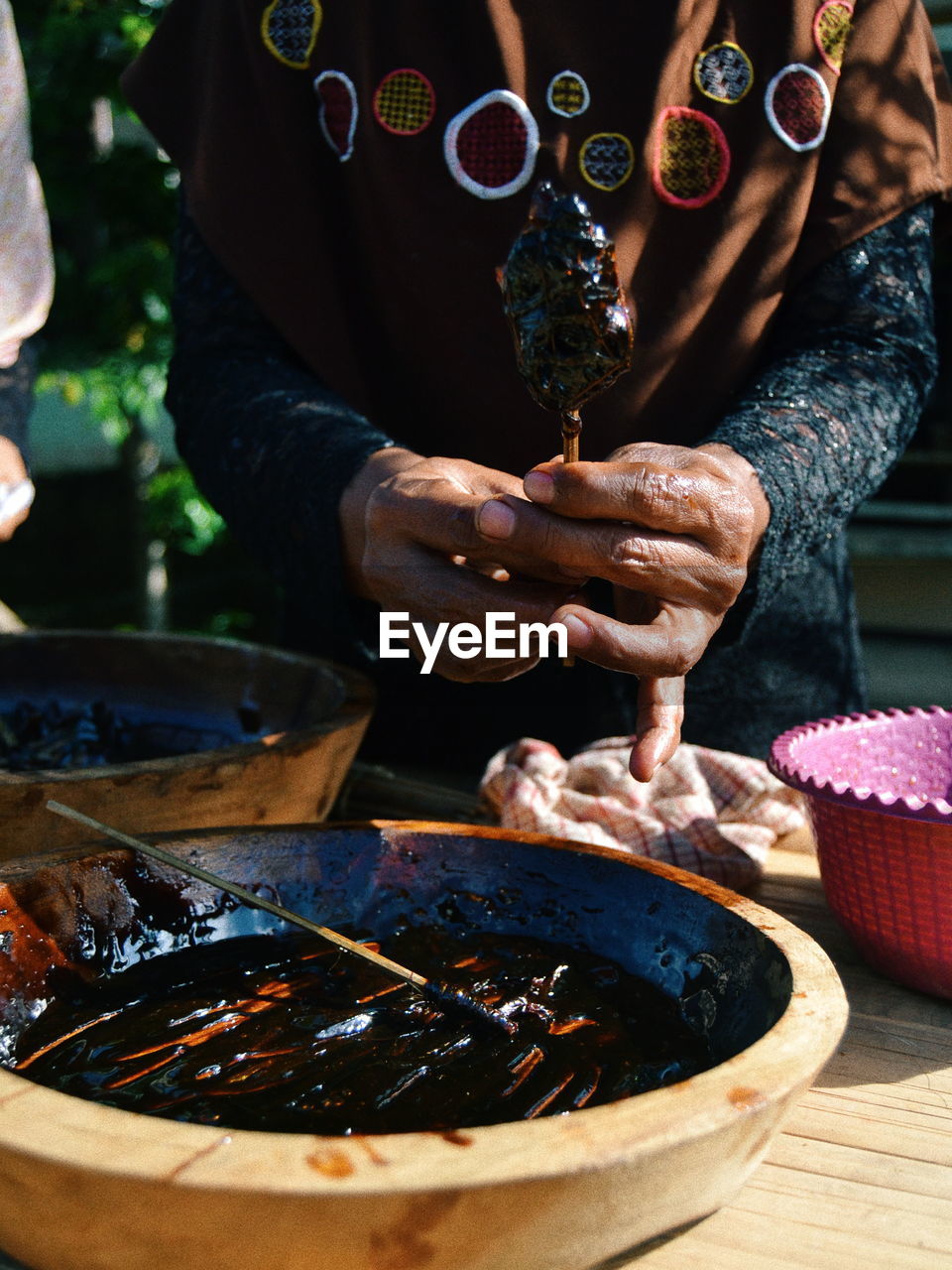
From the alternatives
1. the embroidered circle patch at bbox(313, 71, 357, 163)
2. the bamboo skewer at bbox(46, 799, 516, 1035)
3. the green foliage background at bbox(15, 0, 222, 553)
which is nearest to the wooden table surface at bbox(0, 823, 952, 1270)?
the bamboo skewer at bbox(46, 799, 516, 1035)

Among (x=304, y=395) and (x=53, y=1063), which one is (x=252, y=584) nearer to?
(x=304, y=395)

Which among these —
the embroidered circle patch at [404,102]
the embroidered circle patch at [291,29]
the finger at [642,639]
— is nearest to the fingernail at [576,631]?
the finger at [642,639]

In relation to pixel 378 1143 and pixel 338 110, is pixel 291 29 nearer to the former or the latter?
pixel 338 110

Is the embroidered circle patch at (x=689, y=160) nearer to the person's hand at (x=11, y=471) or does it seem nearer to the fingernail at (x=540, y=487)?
the fingernail at (x=540, y=487)

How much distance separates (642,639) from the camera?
121 centimetres

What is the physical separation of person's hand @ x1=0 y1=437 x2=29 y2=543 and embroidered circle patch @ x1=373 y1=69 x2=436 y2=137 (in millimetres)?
873

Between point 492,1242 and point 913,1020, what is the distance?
678 mm

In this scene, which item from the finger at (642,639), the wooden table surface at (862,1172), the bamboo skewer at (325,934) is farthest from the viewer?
the finger at (642,639)

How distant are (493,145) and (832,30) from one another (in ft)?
1.79

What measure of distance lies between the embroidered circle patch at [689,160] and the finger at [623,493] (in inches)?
31.2

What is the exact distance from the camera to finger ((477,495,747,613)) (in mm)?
1196

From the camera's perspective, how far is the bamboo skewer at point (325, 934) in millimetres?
1060

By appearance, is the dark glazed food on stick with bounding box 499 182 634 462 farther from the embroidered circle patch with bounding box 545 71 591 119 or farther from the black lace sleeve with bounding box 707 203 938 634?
the embroidered circle patch with bounding box 545 71 591 119

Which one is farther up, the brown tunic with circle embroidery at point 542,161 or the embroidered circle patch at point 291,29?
the embroidered circle patch at point 291,29
